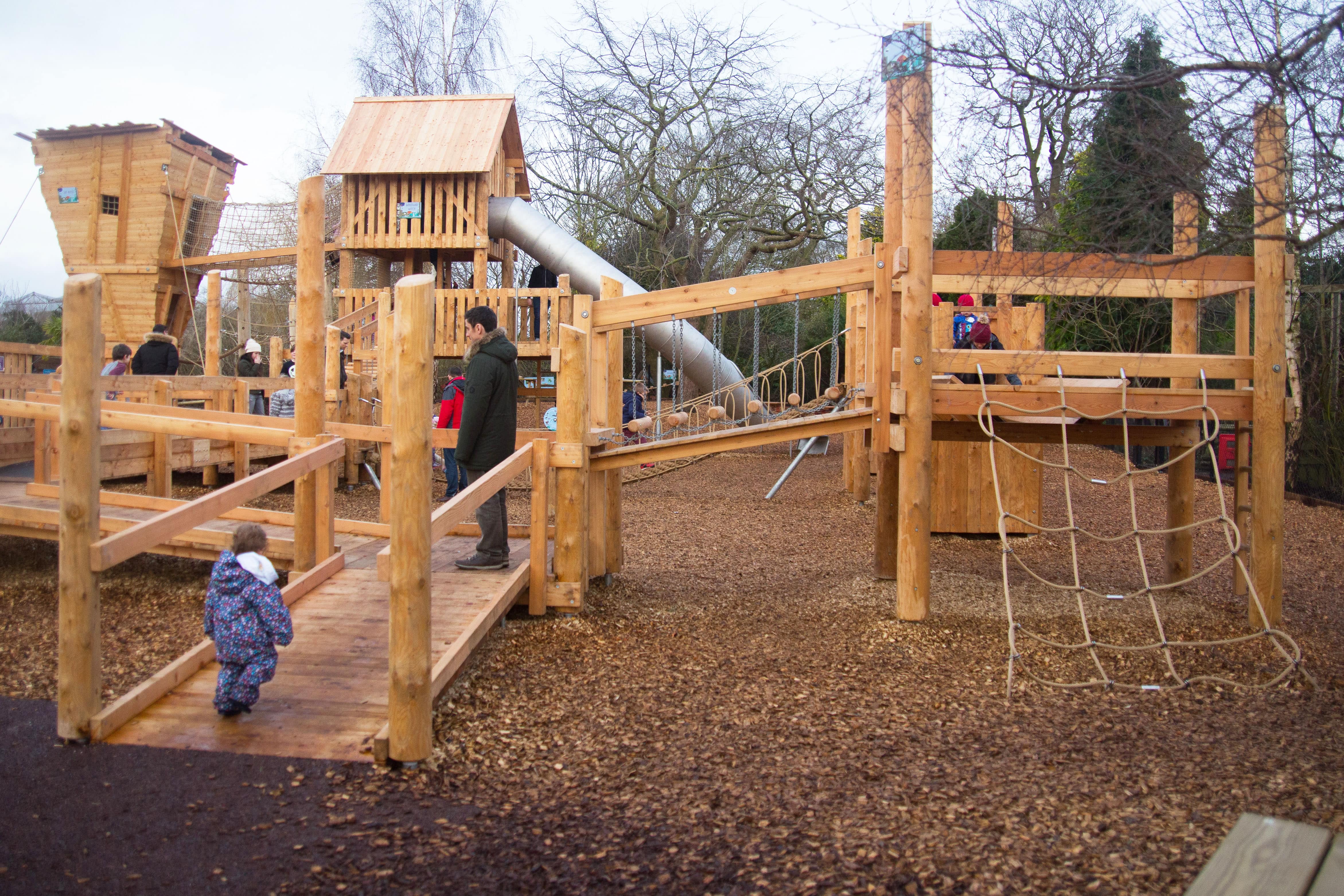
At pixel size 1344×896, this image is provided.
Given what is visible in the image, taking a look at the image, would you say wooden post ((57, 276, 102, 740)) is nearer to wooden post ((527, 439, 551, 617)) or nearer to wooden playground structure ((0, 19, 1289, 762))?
wooden playground structure ((0, 19, 1289, 762))

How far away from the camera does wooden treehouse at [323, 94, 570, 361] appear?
560 inches

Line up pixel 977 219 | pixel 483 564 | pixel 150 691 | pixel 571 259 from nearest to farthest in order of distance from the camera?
pixel 150 691
pixel 977 219
pixel 483 564
pixel 571 259

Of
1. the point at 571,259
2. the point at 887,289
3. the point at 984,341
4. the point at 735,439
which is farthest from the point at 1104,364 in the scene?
the point at 571,259

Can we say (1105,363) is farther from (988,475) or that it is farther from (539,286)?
(539,286)

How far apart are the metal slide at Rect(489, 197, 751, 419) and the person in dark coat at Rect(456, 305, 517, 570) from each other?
937 cm

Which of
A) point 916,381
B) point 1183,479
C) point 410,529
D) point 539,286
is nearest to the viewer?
point 410,529

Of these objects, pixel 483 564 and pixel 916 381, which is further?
pixel 483 564

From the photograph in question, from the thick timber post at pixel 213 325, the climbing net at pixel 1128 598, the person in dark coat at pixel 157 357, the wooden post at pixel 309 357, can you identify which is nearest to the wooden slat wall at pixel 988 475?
the climbing net at pixel 1128 598

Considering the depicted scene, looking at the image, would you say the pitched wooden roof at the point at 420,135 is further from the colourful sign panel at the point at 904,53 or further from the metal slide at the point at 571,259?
the colourful sign panel at the point at 904,53

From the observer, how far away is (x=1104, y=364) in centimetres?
576

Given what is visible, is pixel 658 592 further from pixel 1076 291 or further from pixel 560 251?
pixel 560 251

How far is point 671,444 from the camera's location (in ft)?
21.0

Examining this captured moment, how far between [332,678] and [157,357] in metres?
8.24

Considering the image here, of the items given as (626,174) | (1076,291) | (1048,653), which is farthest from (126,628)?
(626,174)
